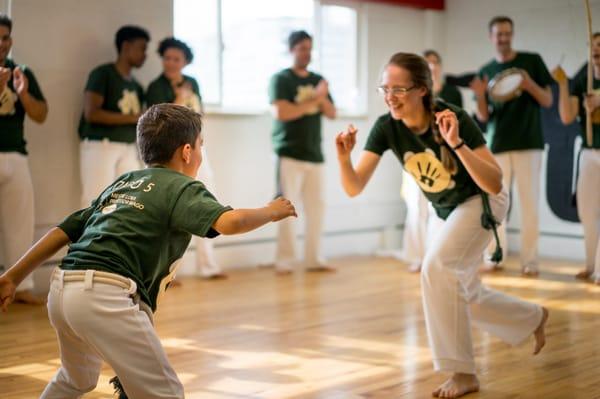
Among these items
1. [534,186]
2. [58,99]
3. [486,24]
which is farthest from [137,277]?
[486,24]

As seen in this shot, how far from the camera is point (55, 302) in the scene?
2.33 metres

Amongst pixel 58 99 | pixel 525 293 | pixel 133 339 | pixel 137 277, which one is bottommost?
pixel 525 293

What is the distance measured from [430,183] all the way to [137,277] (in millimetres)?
1420

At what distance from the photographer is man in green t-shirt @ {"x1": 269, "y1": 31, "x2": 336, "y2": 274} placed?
20.5 feet

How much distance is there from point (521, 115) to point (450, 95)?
1.88 ft

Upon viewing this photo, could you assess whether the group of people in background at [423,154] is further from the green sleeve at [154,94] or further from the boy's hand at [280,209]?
the boy's hand at [280,209]

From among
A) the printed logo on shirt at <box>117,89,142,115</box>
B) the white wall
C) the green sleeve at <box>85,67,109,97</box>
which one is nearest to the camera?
the green sleeve at <box>85,67,109,97</box>

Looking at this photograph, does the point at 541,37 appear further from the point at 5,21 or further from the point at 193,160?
the point at 193,160

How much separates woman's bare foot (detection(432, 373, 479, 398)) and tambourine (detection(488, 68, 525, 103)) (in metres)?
3.38

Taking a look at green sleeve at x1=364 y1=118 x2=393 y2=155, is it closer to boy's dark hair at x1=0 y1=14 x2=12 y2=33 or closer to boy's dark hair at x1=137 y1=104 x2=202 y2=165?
boy's dark hair at x1=137 y1=104 x2=202 y2=165

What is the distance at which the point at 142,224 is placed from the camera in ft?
7.68

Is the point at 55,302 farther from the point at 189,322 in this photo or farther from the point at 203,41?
the point at 203,41

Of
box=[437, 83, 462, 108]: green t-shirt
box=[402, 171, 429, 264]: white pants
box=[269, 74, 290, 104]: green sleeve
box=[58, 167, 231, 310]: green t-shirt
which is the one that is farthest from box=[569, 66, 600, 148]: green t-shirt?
box=[58, 167, 231, 310]: green t-shirt

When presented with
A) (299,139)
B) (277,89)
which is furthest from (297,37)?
(299,139)
